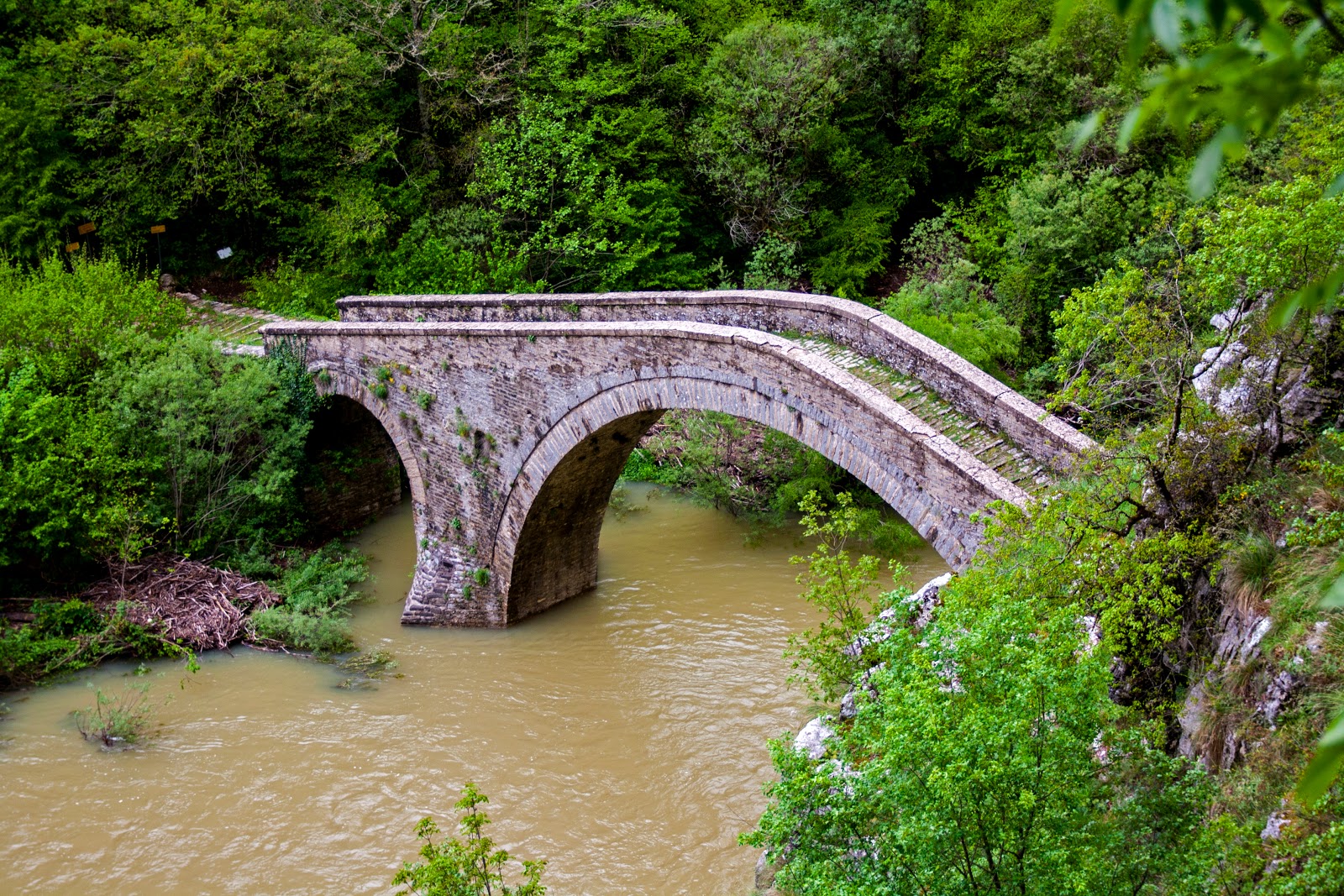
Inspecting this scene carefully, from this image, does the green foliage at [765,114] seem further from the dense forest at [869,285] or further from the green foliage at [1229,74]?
the green foliage at [1229,74]

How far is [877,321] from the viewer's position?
10.4 metres

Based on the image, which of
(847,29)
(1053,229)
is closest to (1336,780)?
(1053,229)

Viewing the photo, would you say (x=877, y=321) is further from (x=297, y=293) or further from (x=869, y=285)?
(x=297, y=293)

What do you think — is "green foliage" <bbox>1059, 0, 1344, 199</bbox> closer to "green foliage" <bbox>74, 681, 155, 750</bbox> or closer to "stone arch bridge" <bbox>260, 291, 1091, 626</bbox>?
"stone arch bridge" <bbox>260, 291, 1091, 626</bbox>

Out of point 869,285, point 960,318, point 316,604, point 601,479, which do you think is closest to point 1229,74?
point 601,479

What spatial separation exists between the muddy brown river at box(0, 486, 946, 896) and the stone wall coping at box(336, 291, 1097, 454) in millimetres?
4343

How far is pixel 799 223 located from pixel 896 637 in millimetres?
16745

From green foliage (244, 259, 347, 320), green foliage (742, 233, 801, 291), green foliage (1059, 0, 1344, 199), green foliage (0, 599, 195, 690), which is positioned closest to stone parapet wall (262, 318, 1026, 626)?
green foliage (0, 599, 195, 690)

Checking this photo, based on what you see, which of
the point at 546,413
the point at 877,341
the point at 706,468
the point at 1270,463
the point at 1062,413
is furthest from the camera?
the point at 706,468

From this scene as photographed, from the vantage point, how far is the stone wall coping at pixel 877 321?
8727mm

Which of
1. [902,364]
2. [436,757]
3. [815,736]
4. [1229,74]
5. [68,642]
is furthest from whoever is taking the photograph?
[68,642]

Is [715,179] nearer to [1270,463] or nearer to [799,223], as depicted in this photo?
[799,223]

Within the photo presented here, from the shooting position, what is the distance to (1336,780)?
402cm

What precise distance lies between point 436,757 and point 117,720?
3667mm
